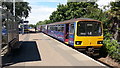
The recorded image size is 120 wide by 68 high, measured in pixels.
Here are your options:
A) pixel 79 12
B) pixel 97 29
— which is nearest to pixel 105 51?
pixel 97 29

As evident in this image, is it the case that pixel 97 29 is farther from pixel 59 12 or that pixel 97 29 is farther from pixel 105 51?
pixel 59 12

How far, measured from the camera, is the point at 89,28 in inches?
562

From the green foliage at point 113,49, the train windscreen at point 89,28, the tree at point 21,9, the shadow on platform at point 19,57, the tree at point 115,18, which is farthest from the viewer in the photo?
the tree at point 21,9

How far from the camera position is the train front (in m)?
13.8

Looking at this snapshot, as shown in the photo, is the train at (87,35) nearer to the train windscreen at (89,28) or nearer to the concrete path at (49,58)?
the train windscreen at (89,28)

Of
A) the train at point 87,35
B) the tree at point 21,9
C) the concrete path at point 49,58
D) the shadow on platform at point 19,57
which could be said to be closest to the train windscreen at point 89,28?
the train at point 87,35

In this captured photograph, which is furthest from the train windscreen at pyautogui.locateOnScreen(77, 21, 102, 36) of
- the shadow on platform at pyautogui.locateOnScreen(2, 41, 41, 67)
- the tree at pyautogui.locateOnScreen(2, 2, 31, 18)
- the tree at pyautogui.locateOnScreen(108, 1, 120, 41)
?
the tree at pyautogui.locateOnScreen(2, 2, 31, 18)

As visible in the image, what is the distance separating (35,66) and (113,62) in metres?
6.63

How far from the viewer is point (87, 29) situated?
1424 centimetres

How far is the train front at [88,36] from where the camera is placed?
13789 mm

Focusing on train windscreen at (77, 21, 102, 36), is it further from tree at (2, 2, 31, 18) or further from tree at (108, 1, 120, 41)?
tree at (2, 2, 31, 18)

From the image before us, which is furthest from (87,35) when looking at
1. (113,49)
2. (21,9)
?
(21,9)

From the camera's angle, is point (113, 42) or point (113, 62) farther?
point (113, 42)

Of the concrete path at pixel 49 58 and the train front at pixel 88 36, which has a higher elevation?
the train front at pixel 88 36
